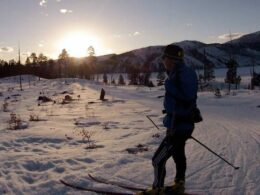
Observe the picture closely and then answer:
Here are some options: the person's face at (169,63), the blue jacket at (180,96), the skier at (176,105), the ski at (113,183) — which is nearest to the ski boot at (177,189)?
the skier at (176,105)

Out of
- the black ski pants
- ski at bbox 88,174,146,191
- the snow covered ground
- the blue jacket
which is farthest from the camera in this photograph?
the snow covered ground

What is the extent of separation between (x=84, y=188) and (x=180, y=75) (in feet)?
8.57

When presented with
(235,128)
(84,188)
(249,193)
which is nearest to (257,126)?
(235,128)

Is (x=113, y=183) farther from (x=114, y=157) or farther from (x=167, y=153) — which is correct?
(x=114, y=157)

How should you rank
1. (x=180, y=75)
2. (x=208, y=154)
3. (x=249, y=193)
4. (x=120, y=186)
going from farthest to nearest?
(x=208, y=154)
(x=120, y=186)
(x=249, y=193)
(x=180, y=75)

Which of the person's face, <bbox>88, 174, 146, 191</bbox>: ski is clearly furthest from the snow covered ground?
the person's face

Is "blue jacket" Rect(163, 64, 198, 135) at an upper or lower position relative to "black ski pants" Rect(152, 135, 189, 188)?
upper

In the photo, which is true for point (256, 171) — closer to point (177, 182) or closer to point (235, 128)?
point (177, 182)

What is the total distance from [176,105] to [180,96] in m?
0.16

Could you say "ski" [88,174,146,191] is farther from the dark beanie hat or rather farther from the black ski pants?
the dark beanie hat

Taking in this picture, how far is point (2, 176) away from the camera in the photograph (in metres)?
7.51

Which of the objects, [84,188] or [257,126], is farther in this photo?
[257,126]

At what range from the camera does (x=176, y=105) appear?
232 inches

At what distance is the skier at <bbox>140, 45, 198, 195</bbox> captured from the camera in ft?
19.1
